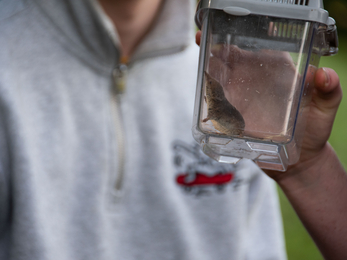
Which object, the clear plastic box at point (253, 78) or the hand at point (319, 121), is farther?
the hand at point (319, 121)

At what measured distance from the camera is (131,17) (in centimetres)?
124

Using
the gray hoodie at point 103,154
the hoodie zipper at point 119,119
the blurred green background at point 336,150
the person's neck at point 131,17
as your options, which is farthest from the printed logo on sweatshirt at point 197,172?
the blurred green background at point 336,150

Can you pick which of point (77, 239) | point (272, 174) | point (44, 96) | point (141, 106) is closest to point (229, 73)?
point (272, 174)

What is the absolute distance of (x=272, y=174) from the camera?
0.96 m

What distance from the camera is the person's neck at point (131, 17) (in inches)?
46.9

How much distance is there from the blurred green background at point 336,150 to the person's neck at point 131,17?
2.27 metres

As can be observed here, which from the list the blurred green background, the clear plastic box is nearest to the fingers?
the clear plastic box

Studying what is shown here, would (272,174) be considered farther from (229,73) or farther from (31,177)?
(31,177)

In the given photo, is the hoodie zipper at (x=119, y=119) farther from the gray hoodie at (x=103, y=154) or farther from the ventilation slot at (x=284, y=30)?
the ventilation slot at (x=284, y=30)

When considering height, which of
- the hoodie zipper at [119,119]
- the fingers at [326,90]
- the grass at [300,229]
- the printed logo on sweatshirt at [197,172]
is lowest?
the grass at [300,229]

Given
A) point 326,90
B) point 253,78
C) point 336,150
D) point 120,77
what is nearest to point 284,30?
point 253,78

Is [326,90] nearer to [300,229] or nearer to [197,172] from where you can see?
[197,172]

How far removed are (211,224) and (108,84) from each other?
2.37 ft

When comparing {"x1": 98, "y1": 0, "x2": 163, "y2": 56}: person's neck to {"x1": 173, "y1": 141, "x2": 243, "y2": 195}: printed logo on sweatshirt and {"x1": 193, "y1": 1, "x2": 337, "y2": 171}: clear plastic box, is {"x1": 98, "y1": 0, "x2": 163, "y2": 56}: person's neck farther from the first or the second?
{"x1": 193, "y1": 1, "x2": 337, "y2": 171}: clear plastic box
